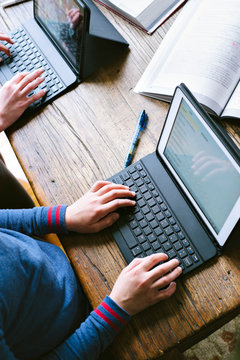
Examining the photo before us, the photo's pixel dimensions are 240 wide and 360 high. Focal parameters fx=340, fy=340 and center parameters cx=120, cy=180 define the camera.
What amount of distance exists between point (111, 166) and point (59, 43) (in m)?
0.43

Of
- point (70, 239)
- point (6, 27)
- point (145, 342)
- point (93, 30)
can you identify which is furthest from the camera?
point (6, 27)

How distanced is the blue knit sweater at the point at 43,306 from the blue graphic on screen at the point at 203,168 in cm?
28

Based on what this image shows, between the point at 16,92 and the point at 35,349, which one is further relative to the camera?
the point at 16,92

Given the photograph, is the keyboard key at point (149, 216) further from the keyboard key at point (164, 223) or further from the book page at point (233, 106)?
the book page at point (233, 106)

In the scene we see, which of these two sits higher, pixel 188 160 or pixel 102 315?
pixel 188 160

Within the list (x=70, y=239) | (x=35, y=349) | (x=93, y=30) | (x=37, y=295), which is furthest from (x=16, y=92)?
(x=35, y=349)

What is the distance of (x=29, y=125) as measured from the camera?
0.95 m

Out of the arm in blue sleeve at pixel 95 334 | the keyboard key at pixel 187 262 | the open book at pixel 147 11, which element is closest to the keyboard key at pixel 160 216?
the keyboard key at pixel 187 262

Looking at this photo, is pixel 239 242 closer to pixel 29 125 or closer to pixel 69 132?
pixel 69 132

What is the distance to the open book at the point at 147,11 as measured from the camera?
1.01 m

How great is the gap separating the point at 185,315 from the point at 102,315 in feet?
0.56

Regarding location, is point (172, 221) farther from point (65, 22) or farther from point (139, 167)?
point (65, 22)

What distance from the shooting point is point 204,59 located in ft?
2.89

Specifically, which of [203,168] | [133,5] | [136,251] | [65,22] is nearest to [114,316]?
[136,251]
